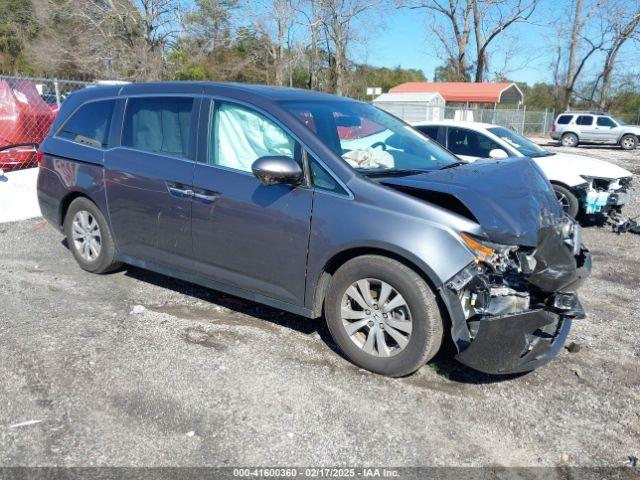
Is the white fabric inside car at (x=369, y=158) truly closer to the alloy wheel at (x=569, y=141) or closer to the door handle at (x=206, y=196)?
the door handle at (x=206, y=196)

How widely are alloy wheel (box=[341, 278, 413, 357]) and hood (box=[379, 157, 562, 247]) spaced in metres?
0.66

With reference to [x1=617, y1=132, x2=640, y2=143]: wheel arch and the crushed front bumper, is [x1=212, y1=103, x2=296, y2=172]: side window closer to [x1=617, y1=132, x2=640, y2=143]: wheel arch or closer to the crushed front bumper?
the crushed front bumper

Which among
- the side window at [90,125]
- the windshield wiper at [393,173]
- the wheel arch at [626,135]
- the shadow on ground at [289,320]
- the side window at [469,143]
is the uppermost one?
the wheel arch at [626,135]

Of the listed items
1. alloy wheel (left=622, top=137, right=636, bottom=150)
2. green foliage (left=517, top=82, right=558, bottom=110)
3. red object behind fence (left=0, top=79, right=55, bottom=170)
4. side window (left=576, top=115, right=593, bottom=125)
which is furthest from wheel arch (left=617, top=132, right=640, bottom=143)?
red object behind fence (left=0, top=79, right=55, bottom=170)

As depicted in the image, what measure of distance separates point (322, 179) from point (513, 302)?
144 centimetres

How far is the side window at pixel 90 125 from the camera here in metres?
4.86

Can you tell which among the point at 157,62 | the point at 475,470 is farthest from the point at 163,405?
the point at 157,62

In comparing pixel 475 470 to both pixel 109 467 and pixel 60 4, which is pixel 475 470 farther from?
pixel 60 4

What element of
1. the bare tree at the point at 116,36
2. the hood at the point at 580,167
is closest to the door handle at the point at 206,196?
the hood at the point at 580,167

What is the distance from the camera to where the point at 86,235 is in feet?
17.0

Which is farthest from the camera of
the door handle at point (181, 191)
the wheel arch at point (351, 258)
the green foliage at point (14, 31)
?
the green foliage at point (14, 31)

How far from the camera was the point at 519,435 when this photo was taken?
294 cm

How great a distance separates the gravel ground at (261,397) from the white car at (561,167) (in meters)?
3.62

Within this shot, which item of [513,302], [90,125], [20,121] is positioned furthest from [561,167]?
[20,121]
